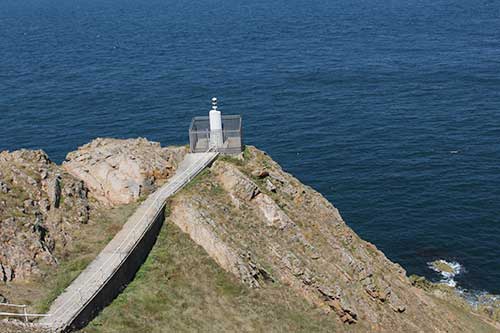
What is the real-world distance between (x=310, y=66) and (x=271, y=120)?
108 ft

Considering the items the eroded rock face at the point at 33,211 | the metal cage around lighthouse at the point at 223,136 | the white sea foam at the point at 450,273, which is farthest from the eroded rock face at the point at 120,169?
the white sea foam at the point at 450,273

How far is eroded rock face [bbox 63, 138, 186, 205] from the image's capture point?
44375mm

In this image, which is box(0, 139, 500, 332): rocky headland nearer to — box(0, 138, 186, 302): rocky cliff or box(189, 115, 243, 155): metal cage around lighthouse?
box(0, 138, 186, 302): rocky cliff

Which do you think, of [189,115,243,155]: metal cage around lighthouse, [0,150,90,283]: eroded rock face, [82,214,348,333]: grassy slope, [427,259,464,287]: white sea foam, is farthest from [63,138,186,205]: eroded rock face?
[427,259,464,287]: white sea foam

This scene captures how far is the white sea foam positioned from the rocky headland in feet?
49.1

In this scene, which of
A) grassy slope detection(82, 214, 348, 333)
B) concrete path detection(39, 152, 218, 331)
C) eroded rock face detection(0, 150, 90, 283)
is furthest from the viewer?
eroded rock face detection(0, 150, 90, 283)

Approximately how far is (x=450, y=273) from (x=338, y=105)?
45.1 metres

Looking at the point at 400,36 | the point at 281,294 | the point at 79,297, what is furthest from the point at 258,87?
the point at 79,297

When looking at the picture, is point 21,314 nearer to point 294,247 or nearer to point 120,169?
point 120,169

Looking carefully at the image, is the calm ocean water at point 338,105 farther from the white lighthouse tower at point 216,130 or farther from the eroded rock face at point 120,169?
the eroded rock face at point 120,169

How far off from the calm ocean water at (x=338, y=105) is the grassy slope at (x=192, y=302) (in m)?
35.7

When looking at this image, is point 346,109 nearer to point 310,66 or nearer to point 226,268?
point 310,66

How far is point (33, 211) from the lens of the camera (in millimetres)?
38312

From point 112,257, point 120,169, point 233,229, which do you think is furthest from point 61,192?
point 233,229
